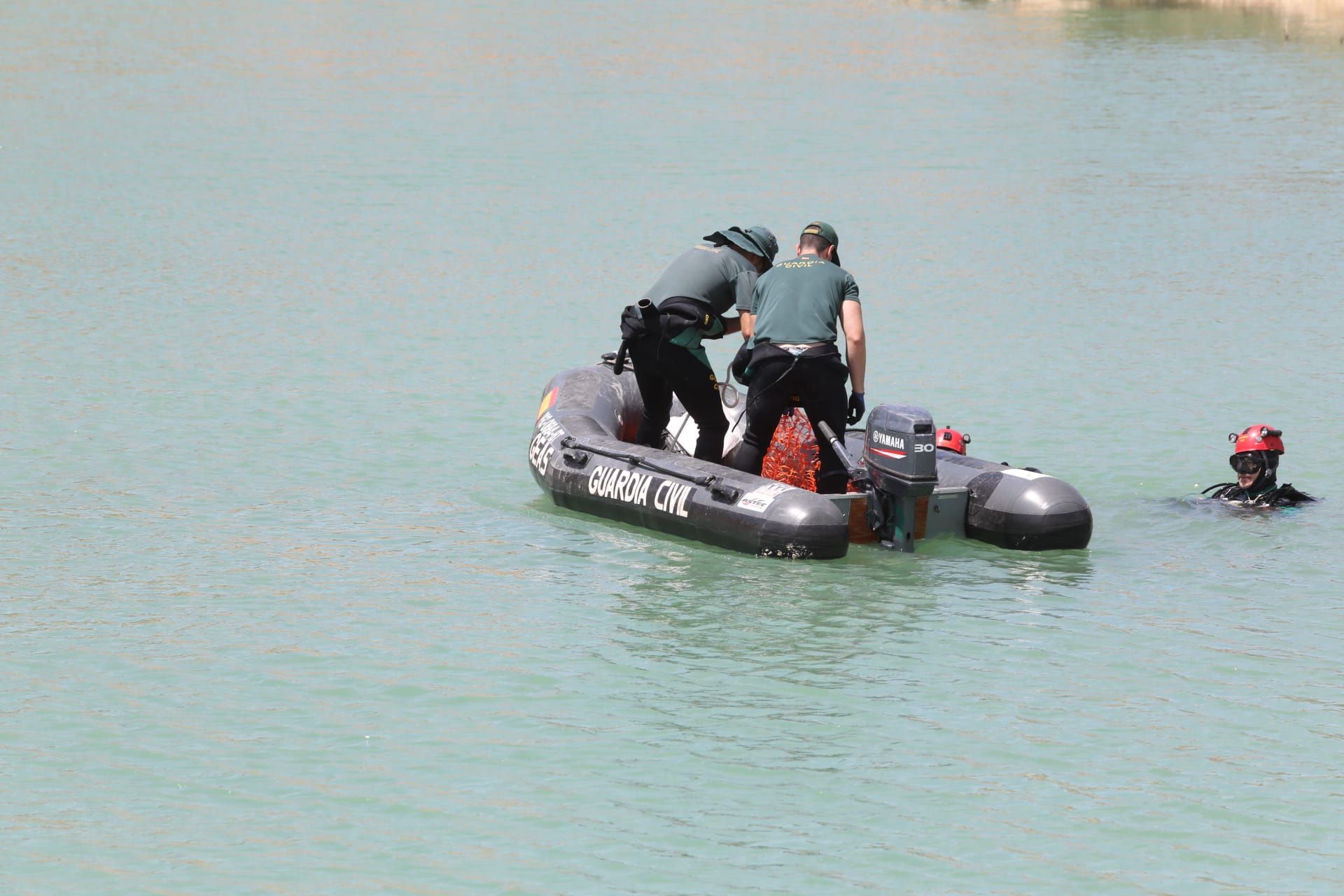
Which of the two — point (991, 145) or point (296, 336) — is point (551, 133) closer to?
point (991, 145)

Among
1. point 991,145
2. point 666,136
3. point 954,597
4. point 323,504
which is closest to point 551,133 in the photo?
point 666,136

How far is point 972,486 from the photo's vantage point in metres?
10.4

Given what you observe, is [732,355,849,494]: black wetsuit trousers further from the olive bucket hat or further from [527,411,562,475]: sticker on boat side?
[527,411,562,475]: sticker on boat side

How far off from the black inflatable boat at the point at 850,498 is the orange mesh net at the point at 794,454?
26cm

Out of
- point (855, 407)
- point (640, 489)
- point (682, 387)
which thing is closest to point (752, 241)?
point (682, 387)

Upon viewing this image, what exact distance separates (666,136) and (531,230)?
9540 millimetres

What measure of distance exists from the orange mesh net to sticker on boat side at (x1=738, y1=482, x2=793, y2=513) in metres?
0.34

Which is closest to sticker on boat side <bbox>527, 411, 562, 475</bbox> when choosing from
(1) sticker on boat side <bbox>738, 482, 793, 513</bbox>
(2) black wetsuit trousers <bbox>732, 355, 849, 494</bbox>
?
(2) black wetsuit trousers <bbox>732, 355, 849, 494</bbox>

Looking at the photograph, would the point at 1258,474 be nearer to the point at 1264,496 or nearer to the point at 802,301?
the point at 1264,496

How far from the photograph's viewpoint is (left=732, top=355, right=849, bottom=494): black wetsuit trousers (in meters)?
9.99

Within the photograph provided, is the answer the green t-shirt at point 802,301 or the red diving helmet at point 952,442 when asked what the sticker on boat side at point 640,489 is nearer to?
the green t-shirt at point 802,301

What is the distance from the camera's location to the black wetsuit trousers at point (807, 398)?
393 inches

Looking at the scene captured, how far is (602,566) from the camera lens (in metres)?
10.2

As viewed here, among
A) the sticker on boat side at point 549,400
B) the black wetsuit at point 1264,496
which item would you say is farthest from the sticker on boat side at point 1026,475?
the sticker on boat side at point 549,400
